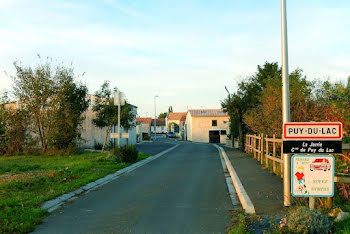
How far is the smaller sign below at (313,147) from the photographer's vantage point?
6.46 metres

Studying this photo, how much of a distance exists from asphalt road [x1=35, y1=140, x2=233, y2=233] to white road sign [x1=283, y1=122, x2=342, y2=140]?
6.86 ft

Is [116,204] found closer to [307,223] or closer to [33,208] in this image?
[33,208]

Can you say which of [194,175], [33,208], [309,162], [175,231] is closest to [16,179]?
[33,208]

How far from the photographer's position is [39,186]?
1099 cm

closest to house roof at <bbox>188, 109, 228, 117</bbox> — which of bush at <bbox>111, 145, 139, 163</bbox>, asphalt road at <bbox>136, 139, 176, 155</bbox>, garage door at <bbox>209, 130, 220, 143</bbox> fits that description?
garage door at <bbox>209, 130, 220, 143</bbox>

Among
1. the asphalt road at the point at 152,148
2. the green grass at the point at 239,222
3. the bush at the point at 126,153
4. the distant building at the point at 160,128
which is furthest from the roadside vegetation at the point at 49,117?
the distant building at the point at 160,128

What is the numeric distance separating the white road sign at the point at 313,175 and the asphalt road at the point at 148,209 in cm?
153

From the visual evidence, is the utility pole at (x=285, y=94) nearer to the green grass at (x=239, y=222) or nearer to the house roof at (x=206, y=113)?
the green grass at (x=239, y=222)

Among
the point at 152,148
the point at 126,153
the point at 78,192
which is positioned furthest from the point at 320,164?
the point at 152,148

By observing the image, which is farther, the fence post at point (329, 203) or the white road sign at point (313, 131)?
the fence post at point (329, 203)

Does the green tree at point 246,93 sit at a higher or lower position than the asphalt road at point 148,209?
higher

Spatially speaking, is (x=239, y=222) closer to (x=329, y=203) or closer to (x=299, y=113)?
(x=329, y=203)

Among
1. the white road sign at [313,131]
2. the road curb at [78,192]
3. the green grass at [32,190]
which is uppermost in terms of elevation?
the white road sign at [313,131]

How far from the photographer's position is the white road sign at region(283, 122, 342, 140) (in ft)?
21.2
